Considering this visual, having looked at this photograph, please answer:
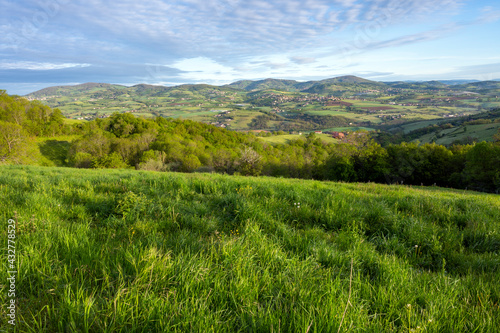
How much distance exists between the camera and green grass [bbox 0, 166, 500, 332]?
1736mm

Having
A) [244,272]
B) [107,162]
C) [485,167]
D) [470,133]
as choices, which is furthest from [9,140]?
[470,133]


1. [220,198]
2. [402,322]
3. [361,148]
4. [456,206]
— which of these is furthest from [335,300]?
[361,148]

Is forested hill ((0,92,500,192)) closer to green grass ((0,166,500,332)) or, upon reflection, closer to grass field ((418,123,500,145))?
green grass ((0,166,500,332))

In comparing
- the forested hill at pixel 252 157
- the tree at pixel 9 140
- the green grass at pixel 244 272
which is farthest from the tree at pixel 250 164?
the green grass at pixel 244 272

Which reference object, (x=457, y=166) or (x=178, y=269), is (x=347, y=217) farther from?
(x=457, y=166)

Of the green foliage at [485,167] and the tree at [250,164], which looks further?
the tree at [250,164]

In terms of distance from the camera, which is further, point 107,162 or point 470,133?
point 470,133

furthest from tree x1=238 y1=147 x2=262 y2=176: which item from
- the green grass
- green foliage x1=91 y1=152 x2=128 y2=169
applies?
the green grass

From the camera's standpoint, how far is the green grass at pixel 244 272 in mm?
1736

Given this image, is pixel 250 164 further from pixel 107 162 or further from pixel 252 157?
pixel 107 162

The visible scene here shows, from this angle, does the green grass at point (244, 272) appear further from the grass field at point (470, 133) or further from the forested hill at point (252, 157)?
the grass field at point (470, 133)

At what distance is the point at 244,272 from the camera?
2342 millimetres

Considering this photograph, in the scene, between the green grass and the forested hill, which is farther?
the forested hill

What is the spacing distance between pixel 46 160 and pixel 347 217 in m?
63.8
